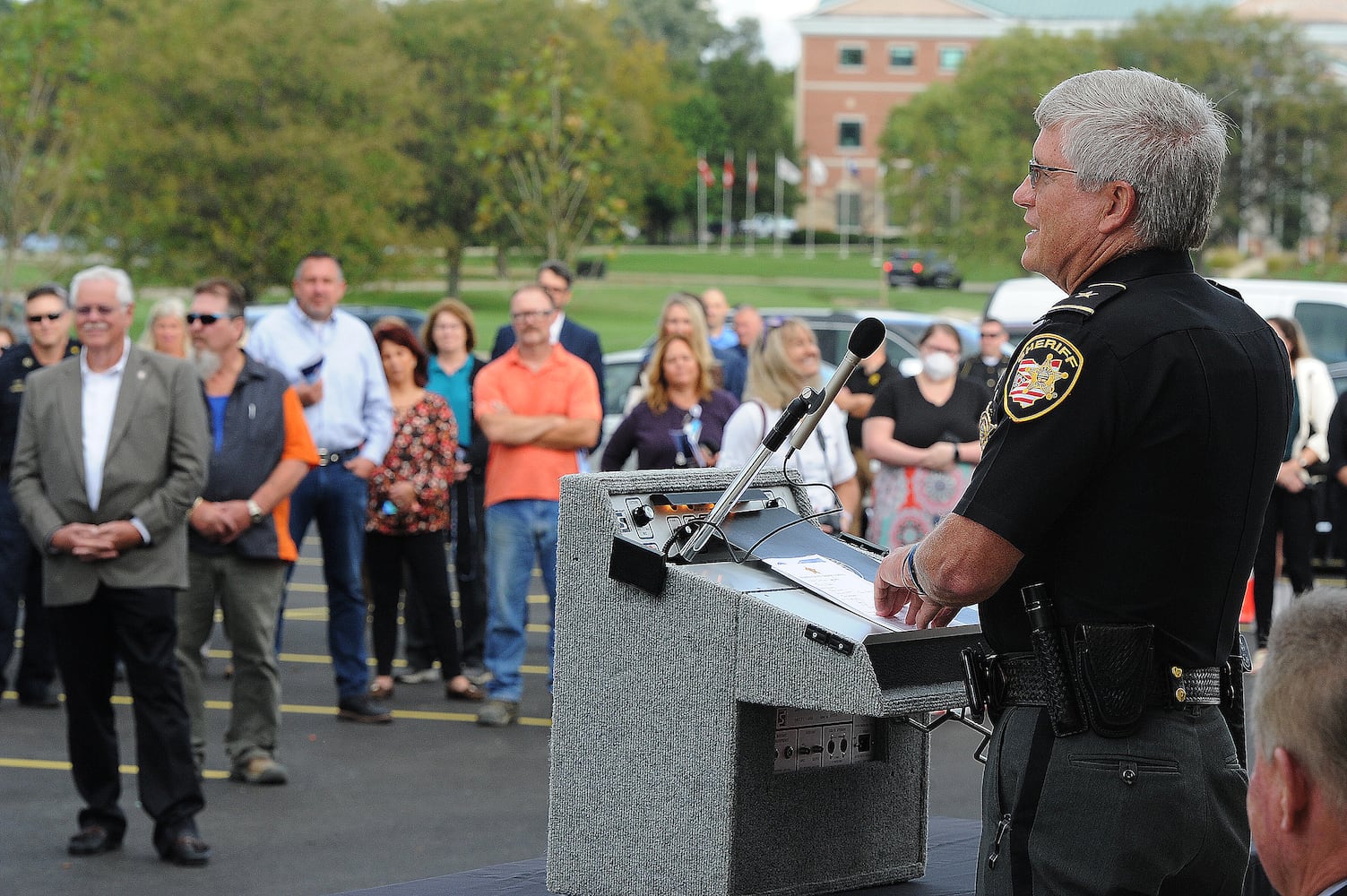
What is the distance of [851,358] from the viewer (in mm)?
3025

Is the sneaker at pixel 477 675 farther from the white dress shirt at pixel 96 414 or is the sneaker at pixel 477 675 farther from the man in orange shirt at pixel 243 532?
the white dress shirt at pixel 96 414

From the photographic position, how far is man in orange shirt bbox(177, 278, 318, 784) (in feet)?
21.8

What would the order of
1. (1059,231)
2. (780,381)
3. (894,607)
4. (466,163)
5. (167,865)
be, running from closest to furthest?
(1059,231)
(894,607)
(167,865)
(780,381)
(466,163)

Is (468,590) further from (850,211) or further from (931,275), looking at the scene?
(850,211)

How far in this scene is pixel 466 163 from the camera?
48.3m

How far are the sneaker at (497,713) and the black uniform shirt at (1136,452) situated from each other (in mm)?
5496

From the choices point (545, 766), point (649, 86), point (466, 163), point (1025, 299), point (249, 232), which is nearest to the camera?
point (545, 766)

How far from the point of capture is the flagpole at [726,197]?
7685cm

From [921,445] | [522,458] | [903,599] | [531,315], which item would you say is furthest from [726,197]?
[903,599]

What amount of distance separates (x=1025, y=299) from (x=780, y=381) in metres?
9.30

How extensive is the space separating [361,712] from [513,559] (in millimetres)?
1175

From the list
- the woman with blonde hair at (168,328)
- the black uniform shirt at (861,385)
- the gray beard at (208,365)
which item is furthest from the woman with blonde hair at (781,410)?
the woman with blonde hair at (168,328)

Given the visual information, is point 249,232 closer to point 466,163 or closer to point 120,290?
point 466,163

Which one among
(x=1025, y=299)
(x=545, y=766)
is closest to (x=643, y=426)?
(x=545, y=766)
